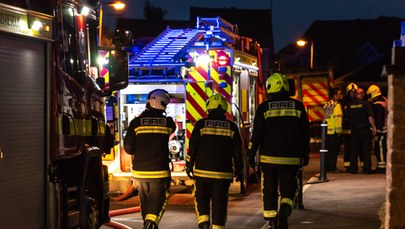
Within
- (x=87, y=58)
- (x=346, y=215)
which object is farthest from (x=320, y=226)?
(x=87, y=58)

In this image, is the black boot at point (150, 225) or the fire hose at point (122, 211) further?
the fire hose at point (122, 211)

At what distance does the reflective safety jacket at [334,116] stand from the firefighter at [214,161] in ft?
27.0

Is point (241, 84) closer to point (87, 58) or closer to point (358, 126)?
point (358, 126)

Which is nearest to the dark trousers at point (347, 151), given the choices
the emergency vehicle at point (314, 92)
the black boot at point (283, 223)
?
the black boot at point (283, 223)

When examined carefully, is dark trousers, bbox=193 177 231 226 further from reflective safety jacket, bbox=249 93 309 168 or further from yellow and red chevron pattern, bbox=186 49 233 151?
yellow and red chevron pattern, bbox=186 49 233 151

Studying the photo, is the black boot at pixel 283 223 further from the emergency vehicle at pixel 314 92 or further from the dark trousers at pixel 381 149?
the emergency vehicle at pixel 314 92

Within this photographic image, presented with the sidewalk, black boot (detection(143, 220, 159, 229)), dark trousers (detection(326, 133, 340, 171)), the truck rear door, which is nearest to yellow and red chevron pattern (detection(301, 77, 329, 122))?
dark trousers (detection(326, 133, 340, 171))

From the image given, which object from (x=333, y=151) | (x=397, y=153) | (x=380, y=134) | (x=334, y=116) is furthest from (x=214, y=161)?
(x=333, y=151)

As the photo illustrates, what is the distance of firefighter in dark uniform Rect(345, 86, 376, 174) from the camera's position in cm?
1544

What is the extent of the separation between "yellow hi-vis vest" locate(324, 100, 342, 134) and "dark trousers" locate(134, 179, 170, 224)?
335 inches

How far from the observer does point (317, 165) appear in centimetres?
1941

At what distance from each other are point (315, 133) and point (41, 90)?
827 inches

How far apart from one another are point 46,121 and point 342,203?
5877mm

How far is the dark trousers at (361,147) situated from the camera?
15461 millimetres
